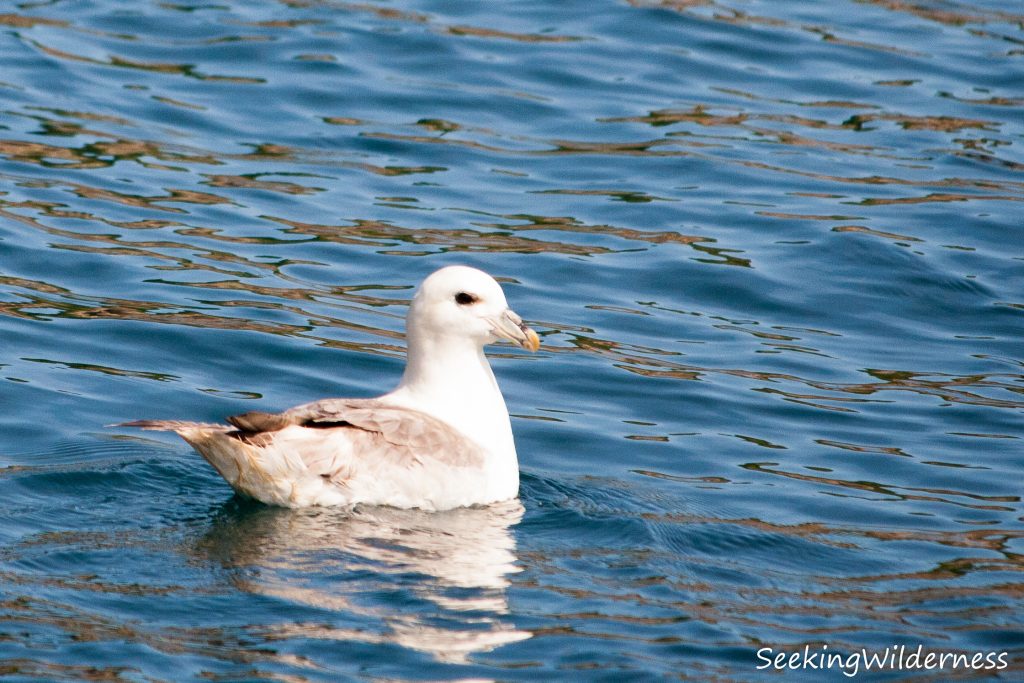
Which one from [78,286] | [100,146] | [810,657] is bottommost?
[810,657]

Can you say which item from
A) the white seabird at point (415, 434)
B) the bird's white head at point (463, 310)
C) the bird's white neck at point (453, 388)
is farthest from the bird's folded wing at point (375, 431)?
the bird's white head at point (463, 310)

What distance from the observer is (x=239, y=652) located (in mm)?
5863

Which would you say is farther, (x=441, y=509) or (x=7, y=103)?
(x=7, y=103)

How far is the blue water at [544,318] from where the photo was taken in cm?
639

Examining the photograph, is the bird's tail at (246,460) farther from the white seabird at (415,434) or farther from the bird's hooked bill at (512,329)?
the bird's hooked bill at (512,329)

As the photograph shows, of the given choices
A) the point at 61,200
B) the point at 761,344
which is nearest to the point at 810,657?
the point at 761,344

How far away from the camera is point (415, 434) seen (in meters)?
7.75

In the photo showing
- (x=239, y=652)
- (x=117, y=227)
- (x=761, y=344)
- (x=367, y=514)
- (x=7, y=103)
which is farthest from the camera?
(x=7, y=103)

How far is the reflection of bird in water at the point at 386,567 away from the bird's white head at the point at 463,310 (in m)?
0.90

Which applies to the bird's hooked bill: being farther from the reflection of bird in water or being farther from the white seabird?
the reflection of bird in water

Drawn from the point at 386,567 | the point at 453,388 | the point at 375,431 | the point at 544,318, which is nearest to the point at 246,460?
the point at 375,431

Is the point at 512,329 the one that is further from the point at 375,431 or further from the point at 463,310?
the point at 375,431

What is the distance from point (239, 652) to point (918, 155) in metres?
9.88

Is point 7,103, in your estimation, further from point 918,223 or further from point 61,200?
point 918,223
